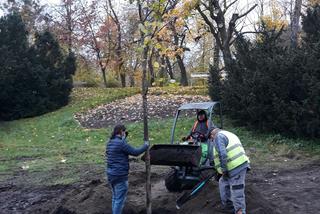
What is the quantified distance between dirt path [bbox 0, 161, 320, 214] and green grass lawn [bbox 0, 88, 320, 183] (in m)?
1.46

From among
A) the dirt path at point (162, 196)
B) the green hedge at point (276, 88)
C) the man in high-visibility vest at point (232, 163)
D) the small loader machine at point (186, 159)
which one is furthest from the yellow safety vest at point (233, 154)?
the green hedge at point (276, 88)

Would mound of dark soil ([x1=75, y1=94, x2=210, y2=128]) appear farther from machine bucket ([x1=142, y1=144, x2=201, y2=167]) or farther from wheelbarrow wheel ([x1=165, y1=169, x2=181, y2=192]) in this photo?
machine bucket ([x1=142, y1=144, x2=201, y2=167])

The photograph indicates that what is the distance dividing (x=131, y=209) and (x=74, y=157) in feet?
24.3

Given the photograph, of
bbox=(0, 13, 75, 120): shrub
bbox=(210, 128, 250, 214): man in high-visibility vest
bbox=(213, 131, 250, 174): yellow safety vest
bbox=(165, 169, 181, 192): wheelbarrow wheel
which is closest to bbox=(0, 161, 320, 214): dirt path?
bbox=(165, 169, 181, 192): wheelbarrow wheel

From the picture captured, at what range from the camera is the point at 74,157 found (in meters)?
15.8

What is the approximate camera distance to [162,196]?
9.76 metres

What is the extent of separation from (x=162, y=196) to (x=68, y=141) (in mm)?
10732

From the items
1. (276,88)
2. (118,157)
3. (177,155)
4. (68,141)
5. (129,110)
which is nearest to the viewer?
(118,157)

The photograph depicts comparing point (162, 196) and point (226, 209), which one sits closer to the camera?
point (226, 209)

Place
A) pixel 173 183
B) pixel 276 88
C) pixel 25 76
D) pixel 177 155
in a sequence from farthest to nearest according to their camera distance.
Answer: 1. pixel 25 76
2. pixel 276 88
3. pixel 173 183
4. pixel 177 155

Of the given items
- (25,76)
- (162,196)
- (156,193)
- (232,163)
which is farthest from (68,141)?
(232,163)

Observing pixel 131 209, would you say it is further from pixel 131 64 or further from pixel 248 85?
pixel 131 64

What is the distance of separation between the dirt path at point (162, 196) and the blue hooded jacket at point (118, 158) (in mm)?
1411

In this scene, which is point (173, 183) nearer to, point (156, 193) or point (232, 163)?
point (156, 193)
